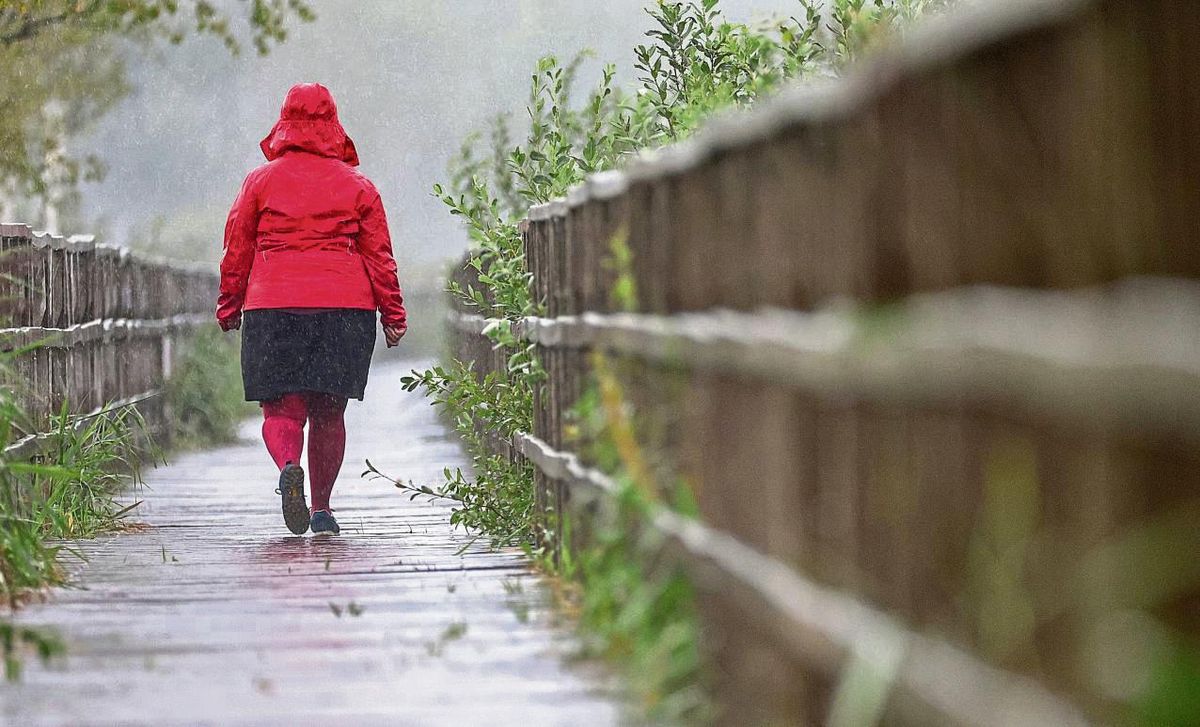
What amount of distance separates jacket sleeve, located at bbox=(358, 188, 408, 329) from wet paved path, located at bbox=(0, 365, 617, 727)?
901 millimetres

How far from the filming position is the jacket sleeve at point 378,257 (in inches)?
343

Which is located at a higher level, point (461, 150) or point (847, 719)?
point (461, 150)

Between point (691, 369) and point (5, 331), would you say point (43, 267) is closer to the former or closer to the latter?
point (5, 331)

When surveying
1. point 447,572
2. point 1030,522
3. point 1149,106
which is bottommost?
point 447,572

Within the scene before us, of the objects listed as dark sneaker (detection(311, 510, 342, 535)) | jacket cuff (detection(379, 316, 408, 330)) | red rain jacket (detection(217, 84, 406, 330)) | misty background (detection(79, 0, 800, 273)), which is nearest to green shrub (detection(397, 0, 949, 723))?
jacket cuff (detection(379, 316, 408, 330))

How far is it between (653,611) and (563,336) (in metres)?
1.91

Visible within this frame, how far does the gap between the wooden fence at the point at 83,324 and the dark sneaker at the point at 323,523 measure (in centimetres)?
108

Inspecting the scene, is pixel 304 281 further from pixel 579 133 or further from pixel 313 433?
pixel 579 133

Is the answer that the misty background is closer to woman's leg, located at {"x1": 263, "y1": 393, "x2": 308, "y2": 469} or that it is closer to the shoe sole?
woman's leg, located at {"x1": 263, "y1": 393, "x2": 308, "y2": 469}

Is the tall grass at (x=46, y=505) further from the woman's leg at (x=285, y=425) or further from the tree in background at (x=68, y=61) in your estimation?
the tree in background at (x=68, y=61)

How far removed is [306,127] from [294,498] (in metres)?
1.45

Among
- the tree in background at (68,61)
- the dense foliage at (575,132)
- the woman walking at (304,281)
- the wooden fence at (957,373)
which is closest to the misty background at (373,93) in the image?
the tree in background at (68,61)

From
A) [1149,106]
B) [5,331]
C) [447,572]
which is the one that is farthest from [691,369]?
[5,331]

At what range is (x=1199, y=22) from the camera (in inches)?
75.4
